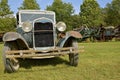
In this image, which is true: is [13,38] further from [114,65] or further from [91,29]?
[91,29]

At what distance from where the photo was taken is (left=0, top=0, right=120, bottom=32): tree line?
1611 inches

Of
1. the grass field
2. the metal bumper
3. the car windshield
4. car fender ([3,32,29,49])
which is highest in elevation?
the car windshield

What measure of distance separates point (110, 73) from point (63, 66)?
204 cm

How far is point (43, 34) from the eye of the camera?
901 centimetres

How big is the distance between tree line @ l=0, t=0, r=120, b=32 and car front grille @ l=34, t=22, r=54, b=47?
97.3ft

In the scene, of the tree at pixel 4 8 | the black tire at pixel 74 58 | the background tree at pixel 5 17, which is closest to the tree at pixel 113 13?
the background tree at pixel 5 17

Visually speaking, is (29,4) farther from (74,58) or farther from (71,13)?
(74,58)

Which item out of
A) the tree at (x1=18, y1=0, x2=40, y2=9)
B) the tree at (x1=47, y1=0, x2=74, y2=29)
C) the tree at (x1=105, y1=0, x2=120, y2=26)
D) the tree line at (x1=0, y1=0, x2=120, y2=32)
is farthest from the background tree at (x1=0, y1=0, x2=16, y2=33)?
the tree at (x1=105, y1=0, x2=120, y2=26)

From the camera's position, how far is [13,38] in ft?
26.8

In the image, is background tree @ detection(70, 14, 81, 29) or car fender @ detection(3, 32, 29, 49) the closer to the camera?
car fender @ detection(3, 32, 29, 49)

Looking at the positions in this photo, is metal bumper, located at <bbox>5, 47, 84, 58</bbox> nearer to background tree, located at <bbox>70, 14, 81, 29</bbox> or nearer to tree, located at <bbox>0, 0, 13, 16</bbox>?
tree, located at <bbox>0, 0, 13, 16</bbox>

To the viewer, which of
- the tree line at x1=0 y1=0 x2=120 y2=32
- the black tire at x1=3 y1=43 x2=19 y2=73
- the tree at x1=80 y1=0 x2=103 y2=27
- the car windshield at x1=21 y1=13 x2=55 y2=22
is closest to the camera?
the black tire at x1=3 y1=43 x2=19 y2=73

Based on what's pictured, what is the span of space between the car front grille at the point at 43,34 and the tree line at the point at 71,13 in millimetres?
29659

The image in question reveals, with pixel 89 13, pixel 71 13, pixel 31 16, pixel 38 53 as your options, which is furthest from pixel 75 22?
pixel 38 53
